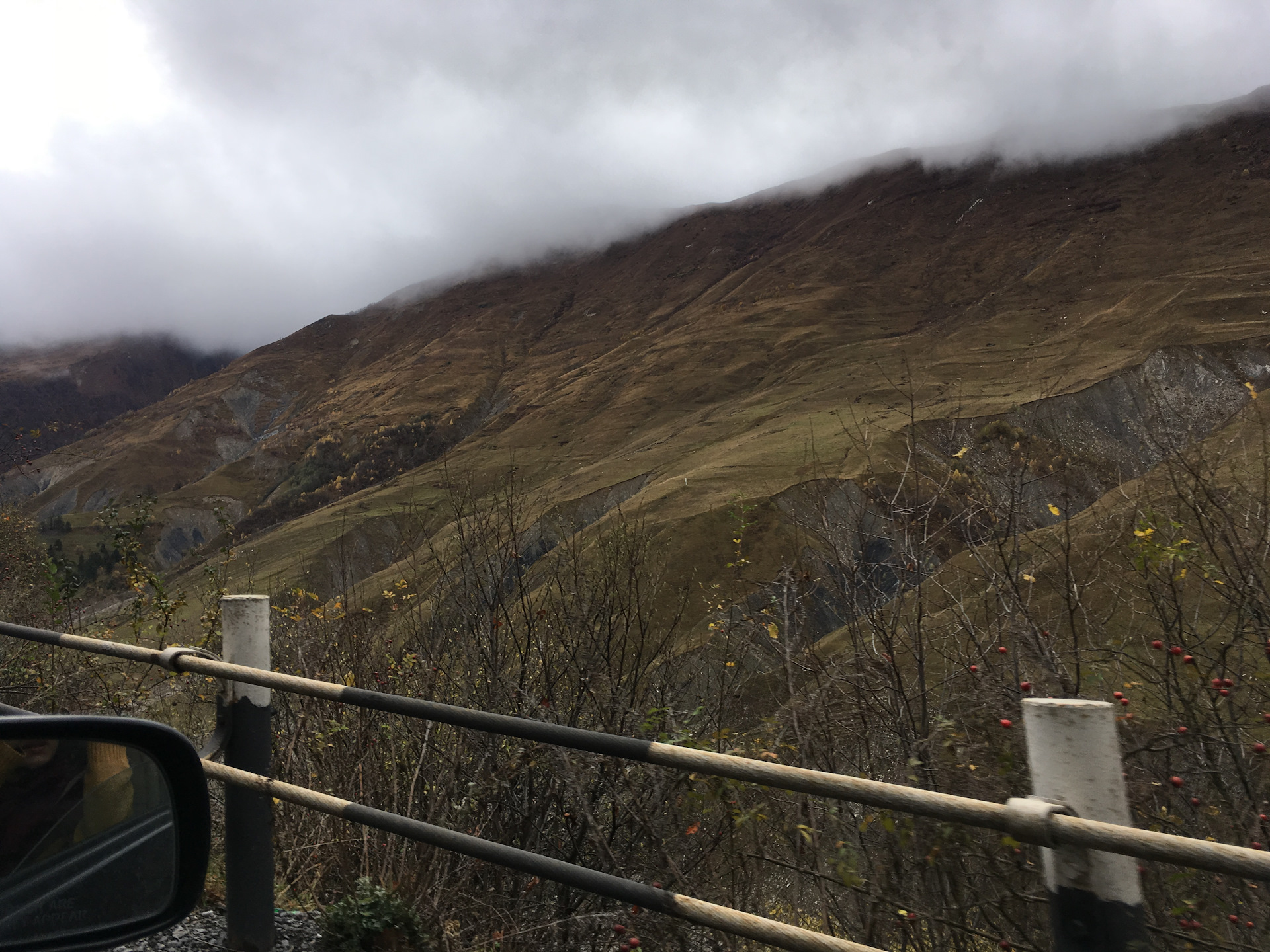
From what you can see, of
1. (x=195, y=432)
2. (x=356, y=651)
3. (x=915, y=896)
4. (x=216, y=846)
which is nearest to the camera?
(x=915, y=896)

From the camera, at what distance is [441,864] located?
11.9 ft

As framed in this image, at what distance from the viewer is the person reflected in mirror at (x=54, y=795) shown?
150 centimetres

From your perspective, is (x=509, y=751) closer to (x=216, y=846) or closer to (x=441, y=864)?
(x=441, y=864)

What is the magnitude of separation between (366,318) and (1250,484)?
184 m

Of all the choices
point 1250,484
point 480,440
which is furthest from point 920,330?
point 1250,484

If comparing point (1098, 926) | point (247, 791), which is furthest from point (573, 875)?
point (247, 791)

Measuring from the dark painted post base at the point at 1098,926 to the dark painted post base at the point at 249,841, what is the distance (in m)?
2.41

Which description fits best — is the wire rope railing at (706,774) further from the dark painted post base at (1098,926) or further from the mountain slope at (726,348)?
the mountain slope at (726,348)

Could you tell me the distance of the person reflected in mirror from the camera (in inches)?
58.9

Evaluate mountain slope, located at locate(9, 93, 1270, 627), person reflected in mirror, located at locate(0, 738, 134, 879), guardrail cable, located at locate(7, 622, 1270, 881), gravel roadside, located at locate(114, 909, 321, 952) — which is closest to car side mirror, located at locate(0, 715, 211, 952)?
person reflected in mirror, located at locate(0, 738, 134, 879)

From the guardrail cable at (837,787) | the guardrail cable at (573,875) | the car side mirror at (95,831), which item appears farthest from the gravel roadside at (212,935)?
the car side mirror at (95,831)

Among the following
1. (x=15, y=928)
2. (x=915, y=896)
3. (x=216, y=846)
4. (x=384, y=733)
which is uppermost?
(x=15, y=928)

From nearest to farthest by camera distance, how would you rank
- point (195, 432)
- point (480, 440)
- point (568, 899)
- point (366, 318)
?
point (568, 899) → point (480, 440) → point (195, 432) → point (366, 318)

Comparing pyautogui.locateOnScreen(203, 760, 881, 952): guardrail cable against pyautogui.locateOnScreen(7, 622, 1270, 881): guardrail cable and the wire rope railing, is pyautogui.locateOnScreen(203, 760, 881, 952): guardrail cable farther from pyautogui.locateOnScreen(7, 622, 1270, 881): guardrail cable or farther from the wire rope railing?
pyautogui.locateOnScreen(7, 622, 1270, 881): guardrail cable
